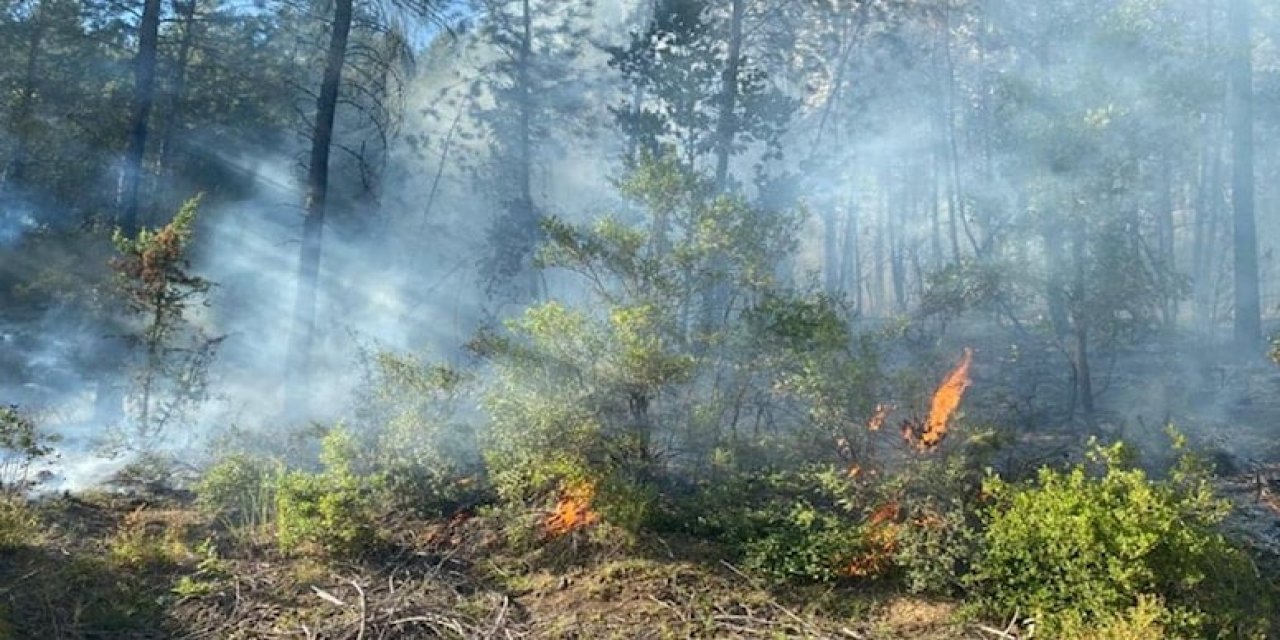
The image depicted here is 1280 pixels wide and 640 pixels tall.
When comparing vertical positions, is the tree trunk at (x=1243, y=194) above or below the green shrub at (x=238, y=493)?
above

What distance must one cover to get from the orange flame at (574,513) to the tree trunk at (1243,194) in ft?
37.6

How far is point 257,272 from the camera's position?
2014cm

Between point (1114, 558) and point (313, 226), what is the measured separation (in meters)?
10.1

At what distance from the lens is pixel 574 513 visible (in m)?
6.95

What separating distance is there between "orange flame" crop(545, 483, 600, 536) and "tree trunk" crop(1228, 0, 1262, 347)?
11.5 m

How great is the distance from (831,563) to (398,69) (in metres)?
10.0

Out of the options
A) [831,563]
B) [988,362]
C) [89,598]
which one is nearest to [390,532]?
[89,598]

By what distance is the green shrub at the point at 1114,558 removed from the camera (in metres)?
5.15

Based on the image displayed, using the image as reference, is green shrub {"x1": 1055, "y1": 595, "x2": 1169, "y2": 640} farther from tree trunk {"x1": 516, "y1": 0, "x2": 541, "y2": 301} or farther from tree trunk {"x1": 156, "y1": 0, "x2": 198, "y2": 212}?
tree trunk {"x1": 156, "y1": 0, "x2": 198, "y2": 212}

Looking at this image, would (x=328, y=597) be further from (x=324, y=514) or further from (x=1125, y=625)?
(x=1125, y=625)

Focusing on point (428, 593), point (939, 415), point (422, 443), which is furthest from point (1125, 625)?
point (422, 443)

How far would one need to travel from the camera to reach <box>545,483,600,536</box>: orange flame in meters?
6.86

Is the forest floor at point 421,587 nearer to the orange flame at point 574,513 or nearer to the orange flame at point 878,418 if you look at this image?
the orange flame at point 574,513

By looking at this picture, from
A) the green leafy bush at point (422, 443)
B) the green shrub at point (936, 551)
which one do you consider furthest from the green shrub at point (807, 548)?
the green leafy bush at point (422, 443)
